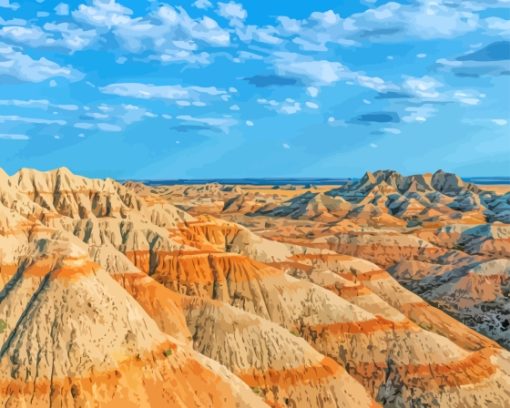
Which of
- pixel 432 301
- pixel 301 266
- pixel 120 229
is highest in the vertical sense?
pixel 120 229

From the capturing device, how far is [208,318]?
66312mm

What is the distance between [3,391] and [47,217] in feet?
197

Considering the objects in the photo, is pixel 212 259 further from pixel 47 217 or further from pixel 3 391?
pixel 3 391

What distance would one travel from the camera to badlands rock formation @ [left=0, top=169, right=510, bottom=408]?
43625mm

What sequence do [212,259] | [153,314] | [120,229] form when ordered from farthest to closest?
[120,229], [212,259], [153,314]

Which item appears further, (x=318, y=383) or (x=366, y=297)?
A: (x=366, y=297)

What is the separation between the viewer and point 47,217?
9838 cm

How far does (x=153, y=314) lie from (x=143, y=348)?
2347 cm

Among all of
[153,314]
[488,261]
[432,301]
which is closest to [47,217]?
[153,314]

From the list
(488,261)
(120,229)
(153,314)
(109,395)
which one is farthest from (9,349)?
(488,261)

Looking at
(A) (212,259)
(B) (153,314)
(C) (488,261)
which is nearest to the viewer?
(B) (153,314)

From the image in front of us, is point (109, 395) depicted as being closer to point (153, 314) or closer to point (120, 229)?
point (153, 314)

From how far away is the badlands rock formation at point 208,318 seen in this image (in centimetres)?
4362

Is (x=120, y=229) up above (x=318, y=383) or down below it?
above
